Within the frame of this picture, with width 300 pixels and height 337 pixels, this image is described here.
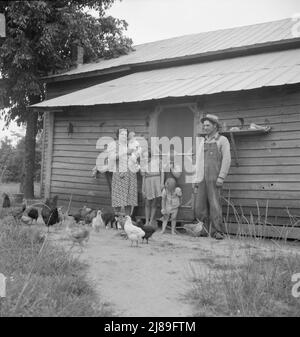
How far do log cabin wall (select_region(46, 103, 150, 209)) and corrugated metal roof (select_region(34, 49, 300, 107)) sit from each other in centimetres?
52

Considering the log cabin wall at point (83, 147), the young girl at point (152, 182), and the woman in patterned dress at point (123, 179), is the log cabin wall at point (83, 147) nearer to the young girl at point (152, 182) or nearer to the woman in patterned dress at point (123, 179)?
the woman in patterned dress at point (123, 179)

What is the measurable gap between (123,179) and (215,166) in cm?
198

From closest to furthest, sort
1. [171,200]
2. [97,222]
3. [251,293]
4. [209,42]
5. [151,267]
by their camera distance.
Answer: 1. [251,293]
2. [151,267]
3. [97,222]
4. [171,200]
5. [209,42]

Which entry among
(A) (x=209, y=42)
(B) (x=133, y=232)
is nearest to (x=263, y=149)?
(B) (x=133, y=232)

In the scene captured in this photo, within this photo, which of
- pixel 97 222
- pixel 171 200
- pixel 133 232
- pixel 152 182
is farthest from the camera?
pixel 152 182

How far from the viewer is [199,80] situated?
898 centimetres

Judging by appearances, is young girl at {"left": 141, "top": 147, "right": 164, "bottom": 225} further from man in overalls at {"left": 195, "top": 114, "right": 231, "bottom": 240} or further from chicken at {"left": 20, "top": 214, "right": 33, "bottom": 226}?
chicken at {"left": 20, "top": 214, "right": 33, "bottom": 226}

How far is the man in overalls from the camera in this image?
24.6 ft

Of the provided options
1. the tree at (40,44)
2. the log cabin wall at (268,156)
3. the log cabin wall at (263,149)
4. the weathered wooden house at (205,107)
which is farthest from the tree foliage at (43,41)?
the log cabin wall at (268,156)

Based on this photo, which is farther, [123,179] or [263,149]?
[123,179]

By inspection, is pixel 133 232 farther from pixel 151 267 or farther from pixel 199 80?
pixel 199 80

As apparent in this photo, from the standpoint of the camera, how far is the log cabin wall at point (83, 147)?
1007 centimetres
